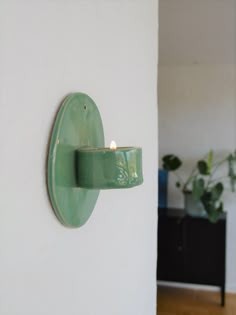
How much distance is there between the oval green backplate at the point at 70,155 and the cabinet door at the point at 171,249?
2.63 metres

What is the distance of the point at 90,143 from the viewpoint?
69 cm

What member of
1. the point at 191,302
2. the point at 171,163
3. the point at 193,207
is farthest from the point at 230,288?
the point at 171,163

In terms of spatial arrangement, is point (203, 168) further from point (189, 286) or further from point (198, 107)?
point (189, 286)

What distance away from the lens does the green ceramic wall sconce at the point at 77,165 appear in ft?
1.85

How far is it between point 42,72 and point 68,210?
0.20 metres

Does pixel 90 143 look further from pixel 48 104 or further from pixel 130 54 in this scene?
pixel 130 54

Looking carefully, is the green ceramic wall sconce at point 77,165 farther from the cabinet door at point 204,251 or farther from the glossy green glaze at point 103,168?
the cabinet door at point 204,251

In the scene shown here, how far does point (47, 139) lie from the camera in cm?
55

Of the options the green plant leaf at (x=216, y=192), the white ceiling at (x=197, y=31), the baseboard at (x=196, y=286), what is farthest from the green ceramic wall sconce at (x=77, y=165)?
the baseboard at (x=196, y=286)

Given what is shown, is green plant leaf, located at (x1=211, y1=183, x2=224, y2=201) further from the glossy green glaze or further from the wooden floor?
the glossy green glaze

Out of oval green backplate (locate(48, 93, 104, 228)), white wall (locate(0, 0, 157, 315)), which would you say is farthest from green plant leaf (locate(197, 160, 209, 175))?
oval green backplate (locate(48, 93, 104, 228))

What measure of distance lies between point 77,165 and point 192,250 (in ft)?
9.21

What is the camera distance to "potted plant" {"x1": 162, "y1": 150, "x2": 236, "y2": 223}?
314 cm

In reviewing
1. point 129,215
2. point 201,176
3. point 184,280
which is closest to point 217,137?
point 201,176
